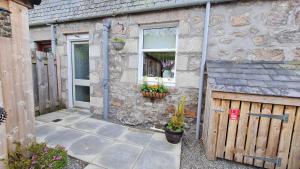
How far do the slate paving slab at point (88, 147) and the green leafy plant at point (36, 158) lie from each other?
2.08ft

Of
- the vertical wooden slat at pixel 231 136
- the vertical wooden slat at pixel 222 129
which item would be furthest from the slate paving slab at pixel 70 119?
the vertical wooden slat at pixel 231 136

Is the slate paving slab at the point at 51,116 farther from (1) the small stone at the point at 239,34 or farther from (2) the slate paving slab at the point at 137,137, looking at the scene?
(1) the small stone at the point at 239,34

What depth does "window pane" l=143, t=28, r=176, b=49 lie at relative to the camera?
336 centimetres

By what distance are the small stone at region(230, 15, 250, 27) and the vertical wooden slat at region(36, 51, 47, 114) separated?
4.68 m

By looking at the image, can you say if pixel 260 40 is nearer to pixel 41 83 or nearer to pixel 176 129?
pixel 176 129

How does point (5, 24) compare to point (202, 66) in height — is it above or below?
above

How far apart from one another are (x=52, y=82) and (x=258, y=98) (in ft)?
16.3

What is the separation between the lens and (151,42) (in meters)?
3.54

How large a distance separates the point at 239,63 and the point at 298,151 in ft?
5.10

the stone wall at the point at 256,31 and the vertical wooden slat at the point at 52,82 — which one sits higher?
the stone wall at the point at 256,31

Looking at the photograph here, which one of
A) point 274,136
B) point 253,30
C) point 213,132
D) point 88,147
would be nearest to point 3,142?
point 88,147

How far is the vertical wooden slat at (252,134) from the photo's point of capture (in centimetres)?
→ 216

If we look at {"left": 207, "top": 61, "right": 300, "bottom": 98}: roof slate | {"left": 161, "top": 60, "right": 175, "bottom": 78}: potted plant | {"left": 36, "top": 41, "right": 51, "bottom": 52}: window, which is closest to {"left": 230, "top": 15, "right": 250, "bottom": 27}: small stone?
{"left": 207, "top": 61, "right": 300, "bottom": 98}: roof slate

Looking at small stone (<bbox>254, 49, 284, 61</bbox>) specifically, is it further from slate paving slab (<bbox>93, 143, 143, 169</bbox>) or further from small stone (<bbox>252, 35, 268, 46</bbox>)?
slate paving slab (<bbox>93, 143, 143, 169</bbox>)
